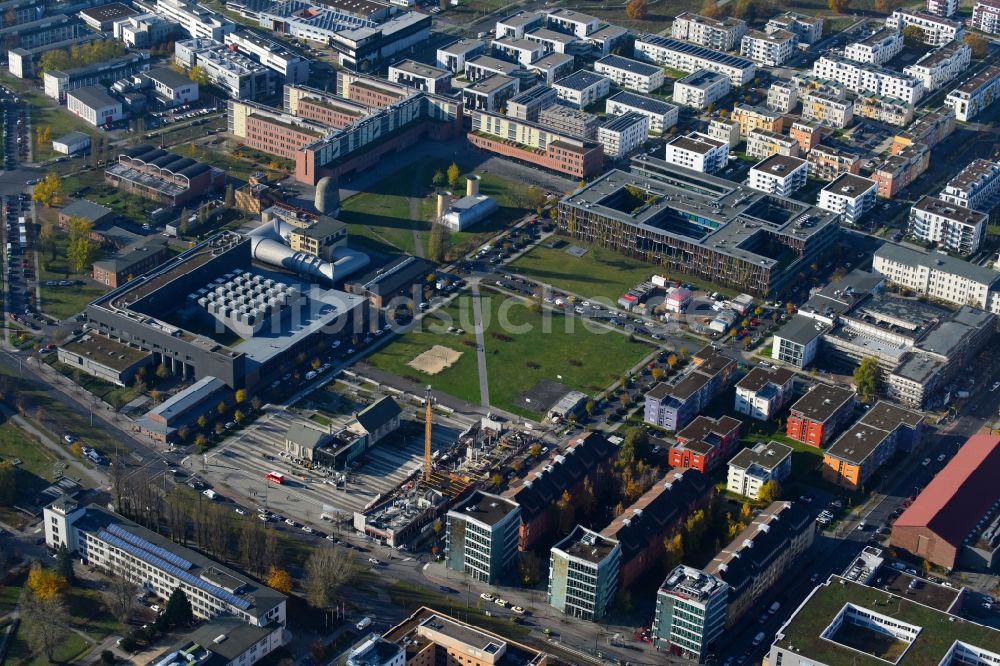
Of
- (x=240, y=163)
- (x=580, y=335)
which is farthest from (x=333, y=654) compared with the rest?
(x=240, y=163)

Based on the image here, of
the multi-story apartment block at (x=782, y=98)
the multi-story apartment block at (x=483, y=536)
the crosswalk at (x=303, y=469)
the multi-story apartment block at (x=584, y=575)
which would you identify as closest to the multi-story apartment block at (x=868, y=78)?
the multi-story apartment block at (x=782, y=98)

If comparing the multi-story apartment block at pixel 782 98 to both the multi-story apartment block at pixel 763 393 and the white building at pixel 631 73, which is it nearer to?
the white building at pixel 631 73

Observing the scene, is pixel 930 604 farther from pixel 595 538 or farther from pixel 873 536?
pixel 595 538

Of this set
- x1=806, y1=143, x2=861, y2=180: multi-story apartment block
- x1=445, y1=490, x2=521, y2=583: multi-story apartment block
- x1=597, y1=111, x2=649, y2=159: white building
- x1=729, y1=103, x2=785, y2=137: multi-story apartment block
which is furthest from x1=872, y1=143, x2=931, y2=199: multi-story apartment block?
x1=445, y1=490, x2=521, y2=583: multi-story apartment block

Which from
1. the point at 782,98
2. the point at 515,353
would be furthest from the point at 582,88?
the point at 515,353

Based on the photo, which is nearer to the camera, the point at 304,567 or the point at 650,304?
the point at 304,567

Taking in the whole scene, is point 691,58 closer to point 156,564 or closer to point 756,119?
point 756,119

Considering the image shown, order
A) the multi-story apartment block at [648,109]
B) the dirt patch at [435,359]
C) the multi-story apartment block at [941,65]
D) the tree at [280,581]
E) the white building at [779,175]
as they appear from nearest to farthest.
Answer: the tree at [280,581], the dirt patch at [435,359], the white building at [779,175], the multi-story apartment block at [648,109], the multi-story apartment block at [941,65]
